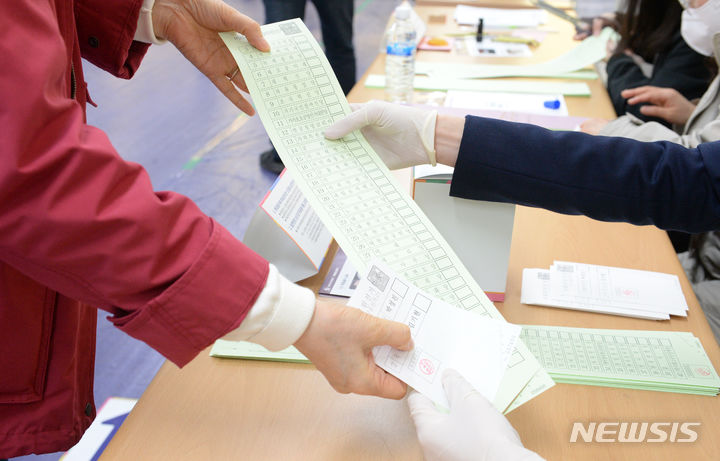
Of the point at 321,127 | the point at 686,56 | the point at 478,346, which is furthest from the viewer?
the point at 686,56

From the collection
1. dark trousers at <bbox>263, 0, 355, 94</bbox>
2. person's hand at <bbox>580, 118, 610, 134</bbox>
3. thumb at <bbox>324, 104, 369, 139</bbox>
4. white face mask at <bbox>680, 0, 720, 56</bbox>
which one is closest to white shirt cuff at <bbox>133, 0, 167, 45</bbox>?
thumb at <bbox>324, 104, 369, 139</bbox>

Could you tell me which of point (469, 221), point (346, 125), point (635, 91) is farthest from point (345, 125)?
point (635, 91)

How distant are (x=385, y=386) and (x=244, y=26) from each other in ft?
2.10

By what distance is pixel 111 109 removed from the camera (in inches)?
132

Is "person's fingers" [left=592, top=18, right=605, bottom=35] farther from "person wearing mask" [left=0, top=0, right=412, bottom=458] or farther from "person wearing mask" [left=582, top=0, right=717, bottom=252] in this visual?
"person wearing mask" [left=0, top=0, right=412, bottom=458]

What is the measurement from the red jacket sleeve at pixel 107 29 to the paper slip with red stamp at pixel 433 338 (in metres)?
0.60

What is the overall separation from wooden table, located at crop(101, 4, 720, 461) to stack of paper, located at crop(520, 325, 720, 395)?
0.02m

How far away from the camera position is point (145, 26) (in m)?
1.01

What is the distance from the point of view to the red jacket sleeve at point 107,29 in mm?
928

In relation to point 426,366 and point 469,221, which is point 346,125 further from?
point 426,366

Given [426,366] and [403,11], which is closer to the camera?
[426,366]

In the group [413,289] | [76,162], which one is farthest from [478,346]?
[76,162]

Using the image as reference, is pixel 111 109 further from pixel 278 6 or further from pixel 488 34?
pixel 488 34

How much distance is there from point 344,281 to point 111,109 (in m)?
2.88
